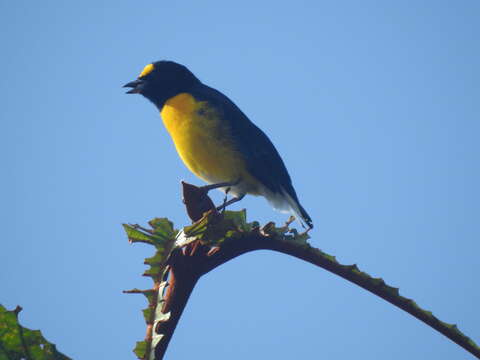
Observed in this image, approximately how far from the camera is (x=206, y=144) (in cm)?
443

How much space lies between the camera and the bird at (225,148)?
4.46m

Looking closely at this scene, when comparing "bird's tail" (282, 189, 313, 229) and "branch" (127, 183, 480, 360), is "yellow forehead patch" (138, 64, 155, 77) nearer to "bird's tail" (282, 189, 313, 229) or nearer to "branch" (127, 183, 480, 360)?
"bird's tail" (282, 189, 313, 229)

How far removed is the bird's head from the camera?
5305mm

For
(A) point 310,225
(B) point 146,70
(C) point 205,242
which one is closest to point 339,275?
(C) point 205,242

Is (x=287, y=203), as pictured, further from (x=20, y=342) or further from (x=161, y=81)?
(x=20, y=342)

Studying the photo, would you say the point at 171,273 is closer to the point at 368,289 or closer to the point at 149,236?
the point at 149,236

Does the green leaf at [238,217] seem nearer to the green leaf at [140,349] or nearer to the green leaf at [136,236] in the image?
the green leaf at [136,236]

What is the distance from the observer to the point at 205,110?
467cm

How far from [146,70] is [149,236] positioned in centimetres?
398

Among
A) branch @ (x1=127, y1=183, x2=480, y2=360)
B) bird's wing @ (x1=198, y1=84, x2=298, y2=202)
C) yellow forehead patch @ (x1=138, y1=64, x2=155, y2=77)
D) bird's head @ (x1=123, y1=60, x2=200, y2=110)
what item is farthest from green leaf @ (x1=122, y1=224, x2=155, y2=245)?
yellow forehead patch @ (x1=138, y1=64, x2=155, y2=77)

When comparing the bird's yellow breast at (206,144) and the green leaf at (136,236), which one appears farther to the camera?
the bird's yellow breast at (206,144)

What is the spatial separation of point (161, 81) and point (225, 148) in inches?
53.5

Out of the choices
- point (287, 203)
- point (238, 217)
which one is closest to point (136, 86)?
point (287, 203)

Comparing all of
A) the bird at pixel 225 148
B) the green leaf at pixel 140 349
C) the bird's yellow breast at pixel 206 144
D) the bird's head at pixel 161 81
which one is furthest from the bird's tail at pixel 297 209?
the green leaf at pixel 140 349
